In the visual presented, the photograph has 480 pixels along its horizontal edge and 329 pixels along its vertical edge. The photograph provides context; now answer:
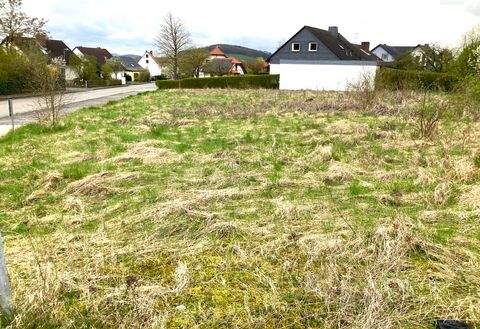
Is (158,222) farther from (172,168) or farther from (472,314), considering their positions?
(472,314)

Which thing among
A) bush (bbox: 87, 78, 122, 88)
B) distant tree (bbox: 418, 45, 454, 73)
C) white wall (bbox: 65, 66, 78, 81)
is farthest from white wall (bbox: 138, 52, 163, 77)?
distant tree (bbox: 418, 45, 454, 73)

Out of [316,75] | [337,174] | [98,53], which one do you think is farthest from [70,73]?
[337,174]

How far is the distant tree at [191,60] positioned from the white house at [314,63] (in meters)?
15.6

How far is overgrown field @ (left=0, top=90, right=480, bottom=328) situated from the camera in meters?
3.29

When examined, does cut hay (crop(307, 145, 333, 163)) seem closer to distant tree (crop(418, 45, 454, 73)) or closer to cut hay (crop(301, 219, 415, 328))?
cut hay (crop(301, 219, 415, 328))

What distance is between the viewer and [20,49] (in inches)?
1334

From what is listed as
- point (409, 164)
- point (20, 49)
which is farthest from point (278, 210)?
point (20, 49)

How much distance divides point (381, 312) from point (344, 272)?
67cm

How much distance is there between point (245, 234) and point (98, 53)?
7500 centimetres

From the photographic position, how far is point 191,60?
53.7m

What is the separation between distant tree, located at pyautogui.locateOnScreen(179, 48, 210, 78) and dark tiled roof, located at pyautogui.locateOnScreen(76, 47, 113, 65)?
68.5 feet

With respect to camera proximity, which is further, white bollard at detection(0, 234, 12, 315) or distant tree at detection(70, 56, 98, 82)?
distant tree at detection(70, 56, 98, 82)

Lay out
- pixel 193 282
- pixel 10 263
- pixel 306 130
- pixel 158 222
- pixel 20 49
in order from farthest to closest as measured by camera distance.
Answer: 1. pixel 20 49
2. pixel 306 130
3. pixel 158 222
4. pixel 10 263
5. pixel 193 282

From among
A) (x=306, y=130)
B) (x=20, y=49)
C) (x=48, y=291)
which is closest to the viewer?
(x=48, y=291)
